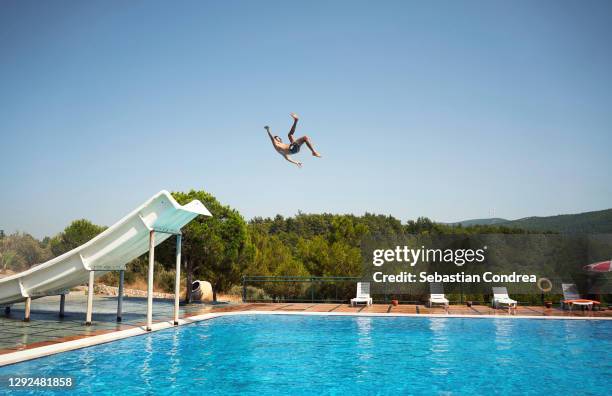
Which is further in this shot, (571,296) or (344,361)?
(571,296)

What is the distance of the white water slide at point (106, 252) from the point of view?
1238 centimetres

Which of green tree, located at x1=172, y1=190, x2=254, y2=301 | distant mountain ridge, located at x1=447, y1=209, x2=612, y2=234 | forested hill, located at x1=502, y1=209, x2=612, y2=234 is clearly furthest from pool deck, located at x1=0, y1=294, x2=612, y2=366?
forested hill, located at x1=502, y1=209, x2=612, y2=234

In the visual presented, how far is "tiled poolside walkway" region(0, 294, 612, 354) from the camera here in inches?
437

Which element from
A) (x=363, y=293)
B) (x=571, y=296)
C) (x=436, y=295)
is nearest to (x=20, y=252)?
(x=363, y=293)

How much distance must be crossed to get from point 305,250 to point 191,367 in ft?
50.0

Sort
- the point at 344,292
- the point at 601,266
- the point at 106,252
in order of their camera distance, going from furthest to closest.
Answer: the point at 344,292
the point at 601,266
the point at 106,252

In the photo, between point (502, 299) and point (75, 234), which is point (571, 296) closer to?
point (502, 299)

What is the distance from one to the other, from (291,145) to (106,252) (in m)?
6.06

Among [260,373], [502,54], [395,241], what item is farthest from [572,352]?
[502,54]

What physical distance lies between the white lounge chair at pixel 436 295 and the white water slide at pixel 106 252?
1115 centimetres

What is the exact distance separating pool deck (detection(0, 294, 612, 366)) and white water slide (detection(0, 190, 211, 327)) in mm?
919

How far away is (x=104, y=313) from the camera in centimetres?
1619

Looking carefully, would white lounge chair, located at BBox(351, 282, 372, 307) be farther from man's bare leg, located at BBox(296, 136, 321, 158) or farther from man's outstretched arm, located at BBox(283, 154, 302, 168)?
man's bare leg, located at BBox(296, 136, 321, 158)

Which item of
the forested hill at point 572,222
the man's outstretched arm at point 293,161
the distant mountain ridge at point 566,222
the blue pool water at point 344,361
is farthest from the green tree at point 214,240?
the forested hill at point 572,222
